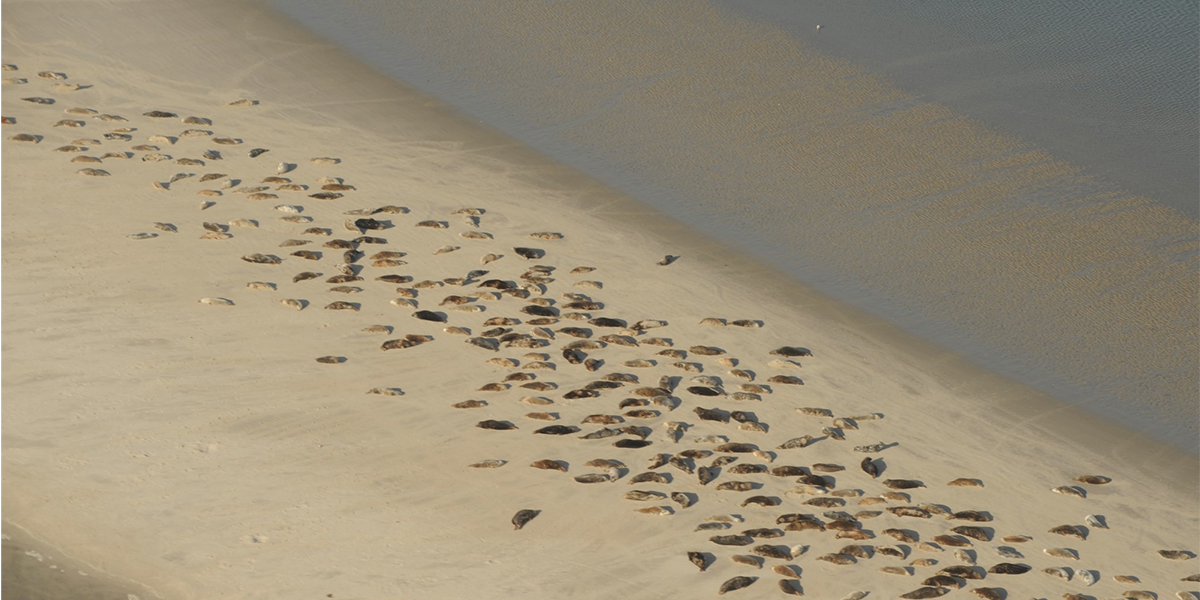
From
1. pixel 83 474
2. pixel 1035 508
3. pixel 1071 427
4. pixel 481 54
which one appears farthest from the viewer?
pixel 481 54

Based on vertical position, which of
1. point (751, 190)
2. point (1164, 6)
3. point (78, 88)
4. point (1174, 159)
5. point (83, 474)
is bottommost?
point (83, 474)

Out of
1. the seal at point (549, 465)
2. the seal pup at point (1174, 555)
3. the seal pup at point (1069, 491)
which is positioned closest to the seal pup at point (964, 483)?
the seal pup at point (1069, 491)

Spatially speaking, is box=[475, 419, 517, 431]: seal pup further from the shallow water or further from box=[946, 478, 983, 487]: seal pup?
the shallow water

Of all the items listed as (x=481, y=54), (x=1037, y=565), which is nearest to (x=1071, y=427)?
(x=1037, y=565)

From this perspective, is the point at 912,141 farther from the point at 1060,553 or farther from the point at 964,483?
the point at 1060,553

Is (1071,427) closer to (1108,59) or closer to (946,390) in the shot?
(946,390)

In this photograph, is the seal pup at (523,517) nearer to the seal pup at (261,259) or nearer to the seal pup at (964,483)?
the seal pup at (964,483)
